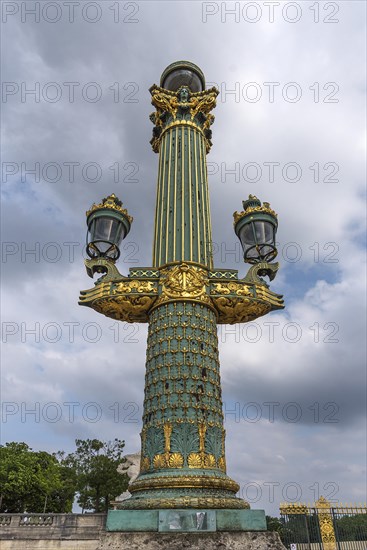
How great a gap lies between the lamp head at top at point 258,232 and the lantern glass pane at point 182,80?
620 centimetres

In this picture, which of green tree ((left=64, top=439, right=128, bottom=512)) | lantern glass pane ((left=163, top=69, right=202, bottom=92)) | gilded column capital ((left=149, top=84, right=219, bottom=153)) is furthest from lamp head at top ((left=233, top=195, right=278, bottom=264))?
green tree ((left=64, top=439, right=128, bottom=512))

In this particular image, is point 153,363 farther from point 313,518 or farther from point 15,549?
point 15,549

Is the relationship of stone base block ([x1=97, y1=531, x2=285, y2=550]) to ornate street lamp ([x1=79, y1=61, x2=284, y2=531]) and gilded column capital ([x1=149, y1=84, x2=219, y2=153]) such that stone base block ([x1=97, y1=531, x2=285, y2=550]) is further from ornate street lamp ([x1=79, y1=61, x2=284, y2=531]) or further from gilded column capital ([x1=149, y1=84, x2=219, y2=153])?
gilded column capital ([x1=149, y1=84, x2=219, y2=153])

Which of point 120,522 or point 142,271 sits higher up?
point 142,271

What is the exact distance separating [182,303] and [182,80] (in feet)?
33.1

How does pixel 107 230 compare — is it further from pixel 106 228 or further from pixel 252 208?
pixel 252 208

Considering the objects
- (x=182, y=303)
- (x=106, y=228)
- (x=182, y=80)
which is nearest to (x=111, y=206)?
(x=106, y=228)

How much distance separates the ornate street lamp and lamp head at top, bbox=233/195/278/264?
0.03 m

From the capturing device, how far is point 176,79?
17.0 metres

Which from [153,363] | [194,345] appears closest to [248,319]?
[194,345]

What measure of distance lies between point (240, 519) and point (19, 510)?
39.5m

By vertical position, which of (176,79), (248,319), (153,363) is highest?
(176,79)

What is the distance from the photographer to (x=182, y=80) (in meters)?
16.9

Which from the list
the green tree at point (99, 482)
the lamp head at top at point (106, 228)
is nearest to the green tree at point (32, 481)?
the green tree at point (99, 482)
